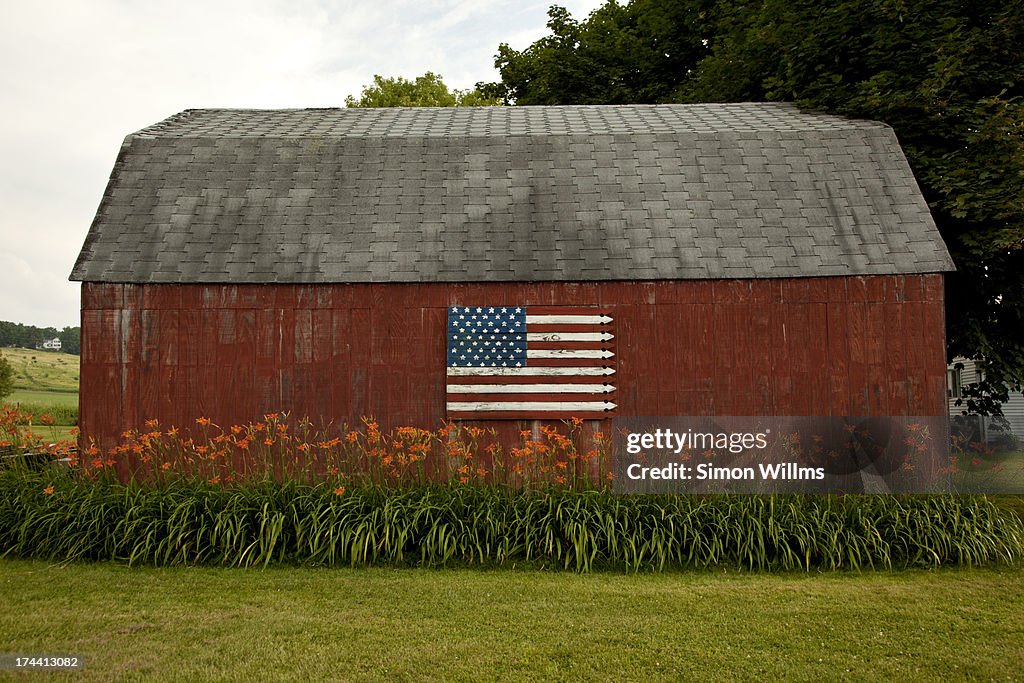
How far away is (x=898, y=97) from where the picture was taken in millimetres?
10492

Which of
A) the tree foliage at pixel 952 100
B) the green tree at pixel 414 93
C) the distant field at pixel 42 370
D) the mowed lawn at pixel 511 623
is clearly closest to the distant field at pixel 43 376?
the distant field at pixel 42 370

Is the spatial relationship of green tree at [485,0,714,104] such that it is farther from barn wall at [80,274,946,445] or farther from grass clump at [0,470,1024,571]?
grass clump at [0,470,1024,571]

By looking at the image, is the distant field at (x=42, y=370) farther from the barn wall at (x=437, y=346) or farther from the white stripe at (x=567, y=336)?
the white stripe at (x=567, y=336)

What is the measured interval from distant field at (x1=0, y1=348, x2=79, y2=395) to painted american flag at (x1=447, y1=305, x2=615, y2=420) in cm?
2218

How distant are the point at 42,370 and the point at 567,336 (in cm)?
2667

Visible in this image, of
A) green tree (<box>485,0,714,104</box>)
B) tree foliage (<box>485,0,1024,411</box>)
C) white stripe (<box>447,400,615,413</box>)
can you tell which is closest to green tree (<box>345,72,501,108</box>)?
green tree (<box>485,0,714,104</box>)

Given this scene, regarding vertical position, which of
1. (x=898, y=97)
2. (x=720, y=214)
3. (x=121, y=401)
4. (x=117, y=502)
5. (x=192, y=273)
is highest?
(x=898, y=97)

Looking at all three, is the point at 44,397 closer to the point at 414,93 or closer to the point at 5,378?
the point at 5,378

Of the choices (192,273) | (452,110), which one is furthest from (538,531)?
(452,110)

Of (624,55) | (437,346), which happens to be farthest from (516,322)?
(624,55)

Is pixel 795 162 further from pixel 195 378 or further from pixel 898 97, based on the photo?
pixel 195 378

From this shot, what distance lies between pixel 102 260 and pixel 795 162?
8.66 metres

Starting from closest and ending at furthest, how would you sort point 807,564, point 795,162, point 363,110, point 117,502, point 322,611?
point 322,611
point 807,564
point 117,502
point 795,162
point 363,110

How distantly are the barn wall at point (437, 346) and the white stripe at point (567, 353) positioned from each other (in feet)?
0.77
